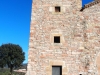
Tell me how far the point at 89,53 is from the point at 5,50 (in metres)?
25.6

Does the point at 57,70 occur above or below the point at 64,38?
below

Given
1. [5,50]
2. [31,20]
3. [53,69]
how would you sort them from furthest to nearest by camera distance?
[5,50] < [31,20] < [53,69]

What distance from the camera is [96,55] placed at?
852 cm

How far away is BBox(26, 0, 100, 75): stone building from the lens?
830cm

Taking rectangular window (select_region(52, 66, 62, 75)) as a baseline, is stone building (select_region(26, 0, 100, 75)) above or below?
above

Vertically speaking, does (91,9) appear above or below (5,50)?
above

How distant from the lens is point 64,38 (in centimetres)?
872

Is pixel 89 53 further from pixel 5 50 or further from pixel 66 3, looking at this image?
pixel 5 50

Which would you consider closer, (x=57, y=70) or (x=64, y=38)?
(x=57, y=70)

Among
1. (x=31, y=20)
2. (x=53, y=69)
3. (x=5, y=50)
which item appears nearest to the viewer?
(x=53, y=69)

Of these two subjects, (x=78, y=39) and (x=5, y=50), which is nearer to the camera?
→ (x=78, y=39)

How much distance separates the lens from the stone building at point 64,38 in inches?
327

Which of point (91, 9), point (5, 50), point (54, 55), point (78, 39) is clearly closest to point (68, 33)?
point (78, 39)

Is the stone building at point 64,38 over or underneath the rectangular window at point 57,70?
over
